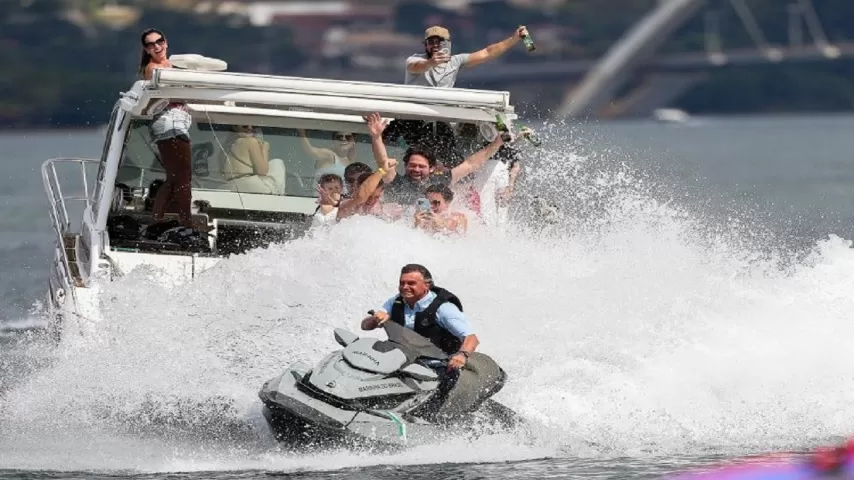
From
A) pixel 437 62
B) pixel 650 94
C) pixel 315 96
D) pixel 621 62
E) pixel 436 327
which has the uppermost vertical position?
pixel 621 62

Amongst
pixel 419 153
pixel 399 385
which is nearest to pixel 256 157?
pixel 419 153

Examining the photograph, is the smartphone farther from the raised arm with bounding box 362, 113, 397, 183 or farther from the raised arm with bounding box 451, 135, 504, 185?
the raised arm with bounding box 451, 135, 504, 185

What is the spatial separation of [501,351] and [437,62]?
9.92 feet

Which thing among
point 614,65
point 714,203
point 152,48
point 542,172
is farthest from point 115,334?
point 614,65

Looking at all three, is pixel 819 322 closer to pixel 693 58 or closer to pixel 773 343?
pixel 773 343

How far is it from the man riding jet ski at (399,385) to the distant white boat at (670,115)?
327 feet

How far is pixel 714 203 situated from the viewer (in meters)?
33.5

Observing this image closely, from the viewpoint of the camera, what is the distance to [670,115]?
374ft

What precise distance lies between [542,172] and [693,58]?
3313 inches

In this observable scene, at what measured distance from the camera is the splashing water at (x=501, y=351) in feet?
38.0

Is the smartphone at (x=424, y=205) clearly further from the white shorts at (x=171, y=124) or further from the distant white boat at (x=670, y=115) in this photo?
the distant white boat at (x=670, y=115)

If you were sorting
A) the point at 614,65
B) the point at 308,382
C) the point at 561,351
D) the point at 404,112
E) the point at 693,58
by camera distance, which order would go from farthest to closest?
1. the point at 693,58
2. the point at 614,65
3. the point at 404,112
4. the point at 561,351
5. the point at 308,382

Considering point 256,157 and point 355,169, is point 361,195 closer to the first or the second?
point 355,169

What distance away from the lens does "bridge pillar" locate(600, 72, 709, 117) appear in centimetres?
10112
